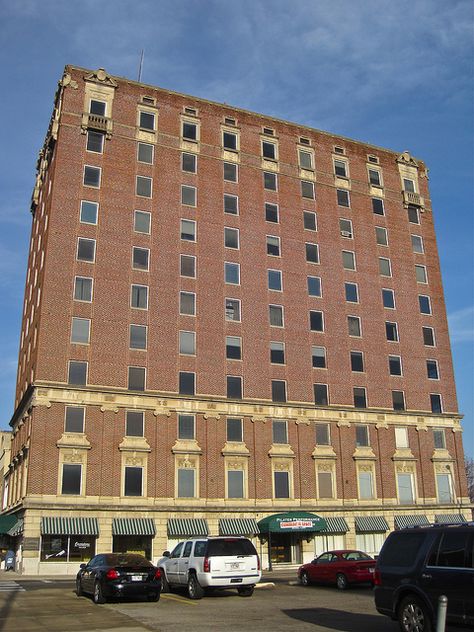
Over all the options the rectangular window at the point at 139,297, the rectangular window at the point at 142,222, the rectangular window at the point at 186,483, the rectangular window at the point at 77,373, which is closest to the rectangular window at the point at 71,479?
the rectangular window at the point at 77,373

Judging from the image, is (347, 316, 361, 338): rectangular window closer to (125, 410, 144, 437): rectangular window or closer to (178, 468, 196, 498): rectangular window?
(178, 468, 196, 498): rectangular window

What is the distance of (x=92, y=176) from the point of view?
175ft

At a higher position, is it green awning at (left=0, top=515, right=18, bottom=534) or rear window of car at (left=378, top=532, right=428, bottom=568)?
green awning at (left=0, top=515, right=18, bottom=534)

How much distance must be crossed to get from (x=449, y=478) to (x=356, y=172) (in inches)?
1207

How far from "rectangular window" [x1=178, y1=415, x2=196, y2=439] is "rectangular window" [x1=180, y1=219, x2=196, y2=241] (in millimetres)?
15367

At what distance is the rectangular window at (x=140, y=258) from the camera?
5196 cm

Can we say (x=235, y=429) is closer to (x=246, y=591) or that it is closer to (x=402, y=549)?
(x=246, y=591)

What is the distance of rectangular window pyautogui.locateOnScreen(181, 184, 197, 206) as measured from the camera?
5609 centimetres

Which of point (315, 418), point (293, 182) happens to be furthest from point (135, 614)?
point (293, 182)

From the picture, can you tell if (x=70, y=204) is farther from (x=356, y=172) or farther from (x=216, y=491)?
(x=356, y=172)

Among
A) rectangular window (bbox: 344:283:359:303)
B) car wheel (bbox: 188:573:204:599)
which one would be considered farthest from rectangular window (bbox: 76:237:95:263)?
car wheel (bbox: 188:573:204:599)

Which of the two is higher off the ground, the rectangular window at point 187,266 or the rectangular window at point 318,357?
the rectangular window at point 187,266

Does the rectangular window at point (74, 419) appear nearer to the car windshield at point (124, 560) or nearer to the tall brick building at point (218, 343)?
the tall brick building at point (218, 343)

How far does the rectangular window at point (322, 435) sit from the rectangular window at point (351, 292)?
480 inches
